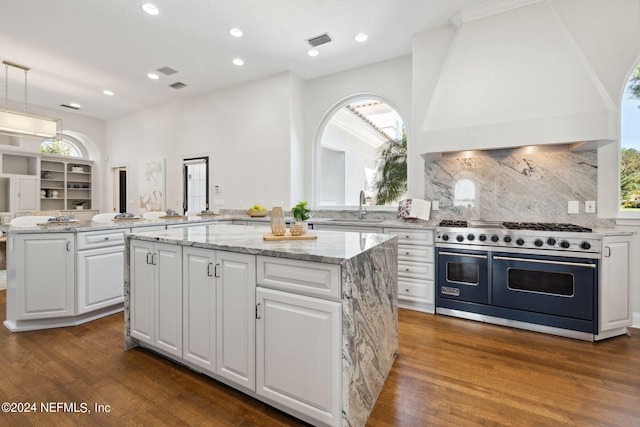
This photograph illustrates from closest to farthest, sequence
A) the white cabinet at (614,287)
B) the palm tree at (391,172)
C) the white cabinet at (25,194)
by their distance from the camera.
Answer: the white cabinet at (614,287) < the palm tree at (391,172) < the white cabinet at (25,194)

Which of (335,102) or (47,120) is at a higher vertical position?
(335,102)

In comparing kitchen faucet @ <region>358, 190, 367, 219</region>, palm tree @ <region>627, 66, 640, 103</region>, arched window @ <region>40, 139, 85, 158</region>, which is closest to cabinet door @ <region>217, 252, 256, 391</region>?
kitchen faucet @ <region>358, 190, 367, 219</region>

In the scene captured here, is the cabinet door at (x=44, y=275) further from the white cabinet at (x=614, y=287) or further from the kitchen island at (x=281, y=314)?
the white cabinet at (x=614, y=287)

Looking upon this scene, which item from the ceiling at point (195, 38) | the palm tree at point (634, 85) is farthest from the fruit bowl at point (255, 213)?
the palm tree at point (634, 85)

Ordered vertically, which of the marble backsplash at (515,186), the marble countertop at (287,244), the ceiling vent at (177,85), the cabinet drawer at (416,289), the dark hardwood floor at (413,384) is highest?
the ceiling vent at (177,85)

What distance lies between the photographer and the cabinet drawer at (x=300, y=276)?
141 cm

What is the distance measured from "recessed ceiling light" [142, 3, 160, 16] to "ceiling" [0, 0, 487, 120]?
2.8 inches

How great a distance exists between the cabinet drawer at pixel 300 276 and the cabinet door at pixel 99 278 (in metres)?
2.33

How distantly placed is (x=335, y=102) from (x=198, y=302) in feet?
12.7

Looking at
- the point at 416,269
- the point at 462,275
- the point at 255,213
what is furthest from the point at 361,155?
the point at 462,275

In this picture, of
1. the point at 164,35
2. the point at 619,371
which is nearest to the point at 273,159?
the point at 164,35

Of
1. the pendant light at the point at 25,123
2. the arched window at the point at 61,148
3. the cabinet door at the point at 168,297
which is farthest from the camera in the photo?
the arched window at the point at 61,148

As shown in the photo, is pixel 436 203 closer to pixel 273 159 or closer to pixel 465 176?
pixel 465 176

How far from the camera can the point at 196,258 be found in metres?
1.93
